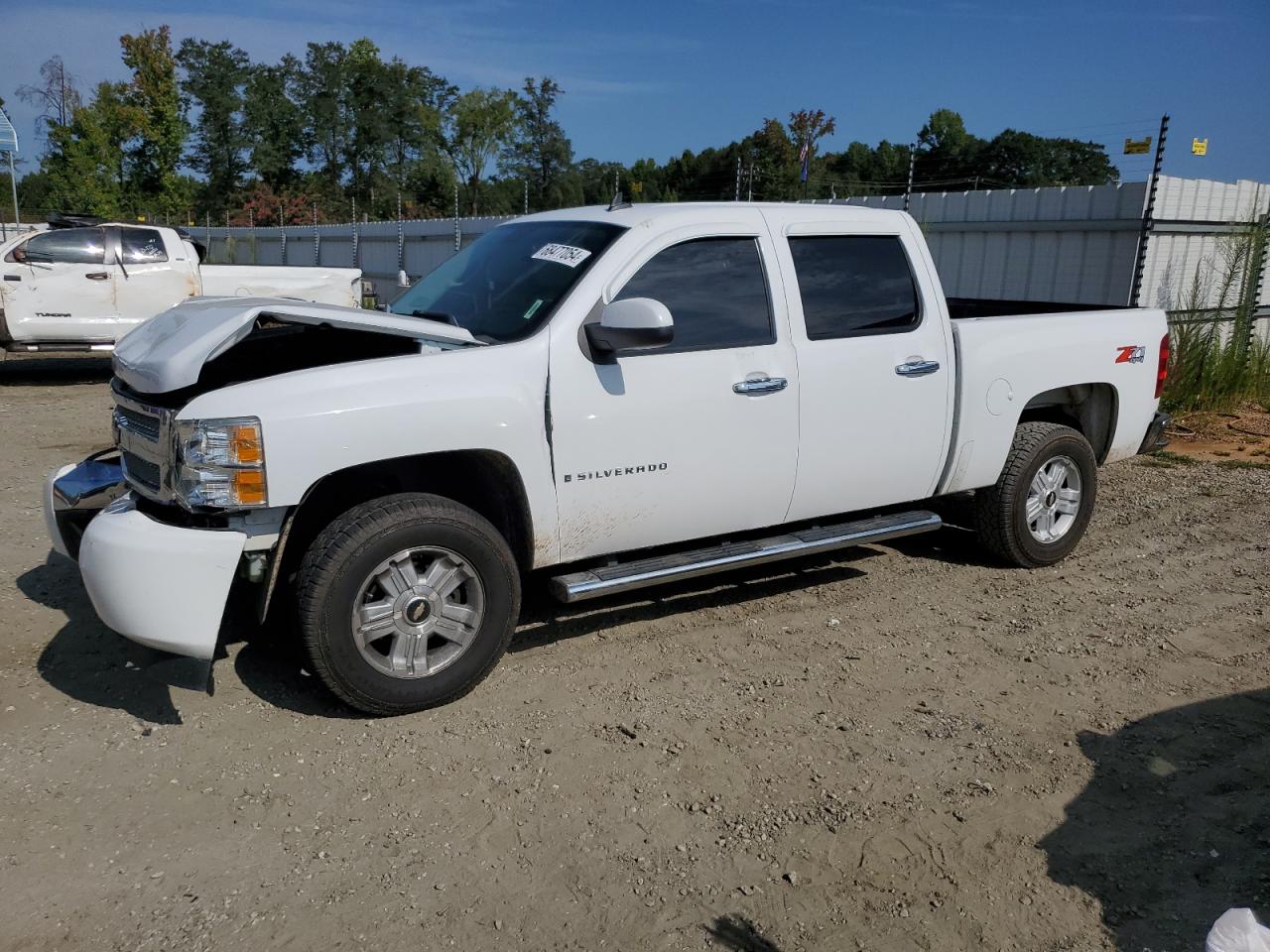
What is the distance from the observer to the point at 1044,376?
5.79 metres

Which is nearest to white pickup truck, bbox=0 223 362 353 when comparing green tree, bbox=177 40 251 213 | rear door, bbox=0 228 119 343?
rear door, bbox=0 228 119 343

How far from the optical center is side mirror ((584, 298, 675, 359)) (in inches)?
161

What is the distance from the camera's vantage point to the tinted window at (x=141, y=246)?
505 inches

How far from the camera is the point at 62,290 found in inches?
491

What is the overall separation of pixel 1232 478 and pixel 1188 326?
3251mm

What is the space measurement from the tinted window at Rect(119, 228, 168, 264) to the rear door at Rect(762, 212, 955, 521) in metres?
10.5

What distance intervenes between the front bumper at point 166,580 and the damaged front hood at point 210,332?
0.57m

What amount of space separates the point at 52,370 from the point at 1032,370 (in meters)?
12.9

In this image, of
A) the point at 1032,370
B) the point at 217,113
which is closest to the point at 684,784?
the point at 1032,370

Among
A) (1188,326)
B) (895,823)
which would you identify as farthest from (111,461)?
(1188,326)

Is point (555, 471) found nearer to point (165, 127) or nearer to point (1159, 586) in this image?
point (1159, 586)

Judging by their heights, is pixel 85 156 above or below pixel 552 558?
above

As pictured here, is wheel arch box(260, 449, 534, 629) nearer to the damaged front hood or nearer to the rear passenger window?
the damaged front hood

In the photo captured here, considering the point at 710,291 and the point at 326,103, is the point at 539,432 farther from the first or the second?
the point at 326,103
